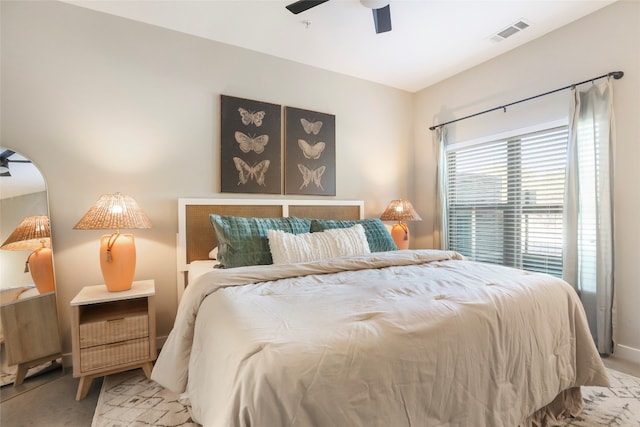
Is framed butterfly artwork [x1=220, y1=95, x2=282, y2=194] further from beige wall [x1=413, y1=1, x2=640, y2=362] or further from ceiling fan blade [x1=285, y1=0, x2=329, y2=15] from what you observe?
beige wall [x1=413, y1=1, x2=640, y2=362]

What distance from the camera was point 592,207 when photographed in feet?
7.75

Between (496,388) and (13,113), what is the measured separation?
3.28 metres

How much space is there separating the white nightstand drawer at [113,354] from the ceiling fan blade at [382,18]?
276cm

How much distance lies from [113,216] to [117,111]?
0.94 m

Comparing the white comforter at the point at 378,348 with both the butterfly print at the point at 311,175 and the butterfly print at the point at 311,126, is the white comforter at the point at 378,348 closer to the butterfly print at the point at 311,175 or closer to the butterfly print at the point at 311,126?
the butterfly print at the point at 311,175

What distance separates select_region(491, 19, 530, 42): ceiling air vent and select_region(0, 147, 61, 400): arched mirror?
12.7 feet

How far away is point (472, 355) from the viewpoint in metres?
1.12

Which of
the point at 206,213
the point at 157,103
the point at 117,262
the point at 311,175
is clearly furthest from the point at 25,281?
the point at 311,175

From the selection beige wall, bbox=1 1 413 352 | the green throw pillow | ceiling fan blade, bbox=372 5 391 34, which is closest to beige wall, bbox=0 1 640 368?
beige wall, bbox=1 1 413 352

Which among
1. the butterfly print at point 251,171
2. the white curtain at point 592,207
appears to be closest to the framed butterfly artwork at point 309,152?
the butterfly print at point 251,171

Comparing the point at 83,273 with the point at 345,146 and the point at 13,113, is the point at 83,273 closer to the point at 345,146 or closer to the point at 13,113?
the point at 13,113

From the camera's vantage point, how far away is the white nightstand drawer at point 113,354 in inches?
72.1

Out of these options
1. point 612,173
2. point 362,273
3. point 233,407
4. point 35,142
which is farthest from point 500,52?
point 35,142

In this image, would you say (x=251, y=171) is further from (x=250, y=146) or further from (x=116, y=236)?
(x=116, y=236)
